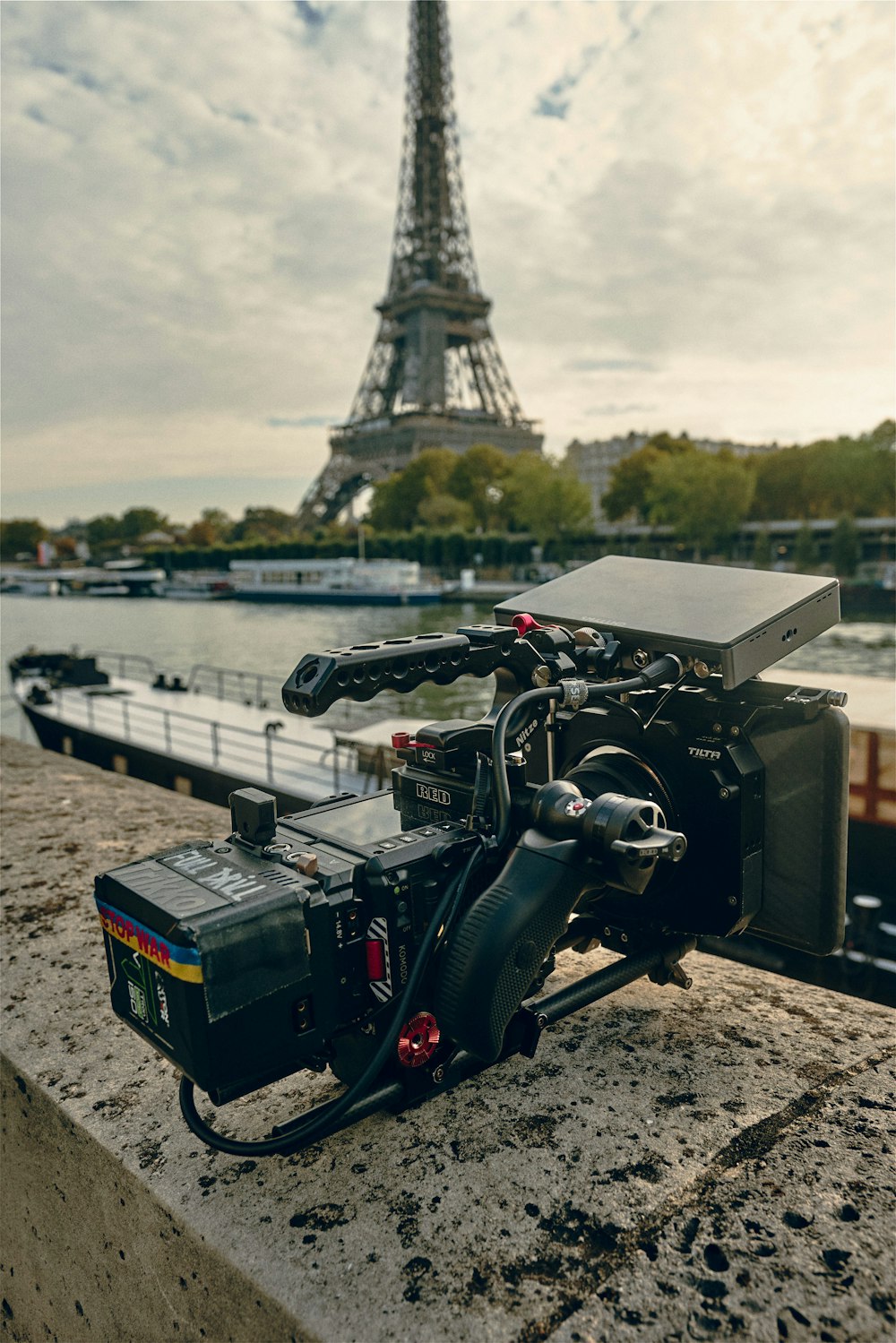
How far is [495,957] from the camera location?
1.54m

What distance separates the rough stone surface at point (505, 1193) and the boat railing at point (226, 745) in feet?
29.4

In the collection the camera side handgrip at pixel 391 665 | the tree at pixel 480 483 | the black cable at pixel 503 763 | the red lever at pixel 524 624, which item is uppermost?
the tree at pixel 480 483

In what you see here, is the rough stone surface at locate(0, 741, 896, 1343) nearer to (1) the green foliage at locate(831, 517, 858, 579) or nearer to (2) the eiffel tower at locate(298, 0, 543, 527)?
(1) the green foliage at locate(831, 517, 858, 579)

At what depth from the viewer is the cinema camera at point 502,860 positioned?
4.83 ft

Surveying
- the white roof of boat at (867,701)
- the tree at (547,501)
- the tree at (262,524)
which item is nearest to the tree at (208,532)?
the tree at (262,524)

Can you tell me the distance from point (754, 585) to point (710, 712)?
1.11ft

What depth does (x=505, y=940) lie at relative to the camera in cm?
155

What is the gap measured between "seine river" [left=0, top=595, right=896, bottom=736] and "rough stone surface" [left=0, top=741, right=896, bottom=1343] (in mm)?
22133

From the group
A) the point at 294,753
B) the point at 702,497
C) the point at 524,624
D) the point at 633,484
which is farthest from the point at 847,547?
the point at 524,624

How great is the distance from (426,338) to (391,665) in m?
90.8

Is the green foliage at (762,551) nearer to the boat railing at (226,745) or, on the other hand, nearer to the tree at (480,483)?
the tree at (480,483)

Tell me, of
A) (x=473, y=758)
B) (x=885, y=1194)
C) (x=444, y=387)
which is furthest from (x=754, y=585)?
(x=444, y=387)

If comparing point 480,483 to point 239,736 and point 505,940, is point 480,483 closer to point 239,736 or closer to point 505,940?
point 239,736

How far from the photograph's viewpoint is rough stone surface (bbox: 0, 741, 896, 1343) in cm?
137
